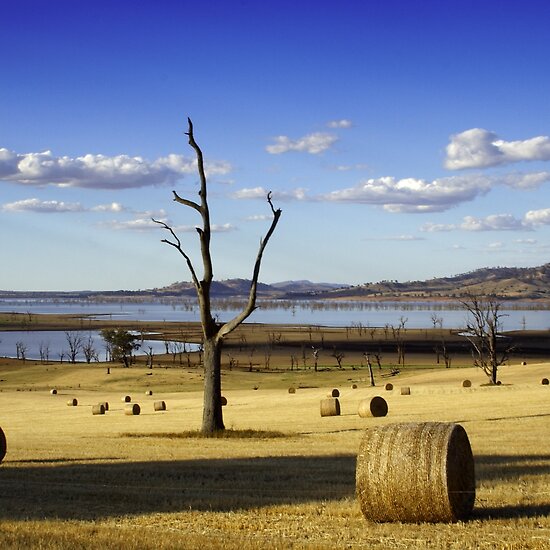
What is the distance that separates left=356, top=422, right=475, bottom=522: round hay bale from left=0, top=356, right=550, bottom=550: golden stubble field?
23 centimetres

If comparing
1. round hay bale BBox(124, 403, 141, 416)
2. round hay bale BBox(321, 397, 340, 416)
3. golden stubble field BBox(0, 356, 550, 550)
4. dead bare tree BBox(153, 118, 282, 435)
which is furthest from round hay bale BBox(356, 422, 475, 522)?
round hay bale BBox(124, 403, 141, 416)

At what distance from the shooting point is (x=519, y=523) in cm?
1169

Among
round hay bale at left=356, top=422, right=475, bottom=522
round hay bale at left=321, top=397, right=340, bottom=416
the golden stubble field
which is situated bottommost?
round hay bale at left=321, top=397, right=340, bottom=416

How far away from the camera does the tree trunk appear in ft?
89.2

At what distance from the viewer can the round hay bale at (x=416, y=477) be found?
38.7 ft

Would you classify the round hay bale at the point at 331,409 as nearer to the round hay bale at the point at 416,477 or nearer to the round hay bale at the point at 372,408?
the round hay bale at the point at 372,408

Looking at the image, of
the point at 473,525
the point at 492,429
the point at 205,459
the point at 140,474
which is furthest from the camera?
the point at 492,429

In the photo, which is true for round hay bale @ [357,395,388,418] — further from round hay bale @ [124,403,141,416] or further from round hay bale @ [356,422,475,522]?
round hay bale @ [356,422,475,522]

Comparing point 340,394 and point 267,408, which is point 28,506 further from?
point 340,394

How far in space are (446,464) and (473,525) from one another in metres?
0.80

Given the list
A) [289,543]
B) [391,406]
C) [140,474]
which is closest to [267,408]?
[391,406]

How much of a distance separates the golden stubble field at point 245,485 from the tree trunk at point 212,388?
119cm

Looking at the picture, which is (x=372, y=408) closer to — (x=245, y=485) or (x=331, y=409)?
(x=331, y=409)

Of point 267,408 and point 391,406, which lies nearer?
A: point 391,406
